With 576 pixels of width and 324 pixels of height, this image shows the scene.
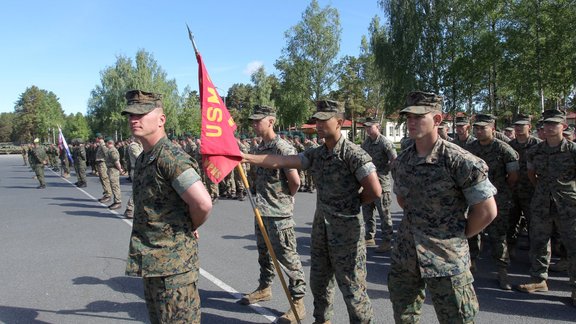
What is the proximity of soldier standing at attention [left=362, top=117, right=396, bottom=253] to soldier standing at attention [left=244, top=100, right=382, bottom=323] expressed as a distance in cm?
327

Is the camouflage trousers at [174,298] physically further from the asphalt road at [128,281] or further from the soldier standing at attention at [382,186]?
the soldier standing at attention at [382,186]

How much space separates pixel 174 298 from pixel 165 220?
52 cm

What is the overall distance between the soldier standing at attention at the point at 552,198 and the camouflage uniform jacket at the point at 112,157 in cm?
1016

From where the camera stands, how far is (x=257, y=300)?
184 inches

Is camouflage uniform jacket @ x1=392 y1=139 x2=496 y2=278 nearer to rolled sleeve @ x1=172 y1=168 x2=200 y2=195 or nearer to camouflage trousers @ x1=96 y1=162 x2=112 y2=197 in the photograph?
rolled sleeve @ x1=172 y1=168 x2=200 y2=195

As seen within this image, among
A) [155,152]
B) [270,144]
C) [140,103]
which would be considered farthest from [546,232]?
[140,103]

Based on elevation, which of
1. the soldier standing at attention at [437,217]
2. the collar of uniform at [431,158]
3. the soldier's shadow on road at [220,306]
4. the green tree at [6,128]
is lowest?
the soldier's shadow on road at [220,306]

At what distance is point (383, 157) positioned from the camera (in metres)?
7.27

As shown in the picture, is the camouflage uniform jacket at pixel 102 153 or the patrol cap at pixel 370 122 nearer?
the patrol cap at pixel 370 122

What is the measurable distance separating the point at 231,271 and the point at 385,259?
2.34 metres

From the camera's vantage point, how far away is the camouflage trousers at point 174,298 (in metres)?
2.74

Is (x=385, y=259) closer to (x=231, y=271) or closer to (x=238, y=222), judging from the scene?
(x=231, y=271)

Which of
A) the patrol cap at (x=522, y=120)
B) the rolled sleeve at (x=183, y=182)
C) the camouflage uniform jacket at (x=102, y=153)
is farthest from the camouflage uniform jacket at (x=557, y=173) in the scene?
the camouflage uniform jacket at (x=102, y=153)

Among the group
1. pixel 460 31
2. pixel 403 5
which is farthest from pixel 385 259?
pixel 403 5
